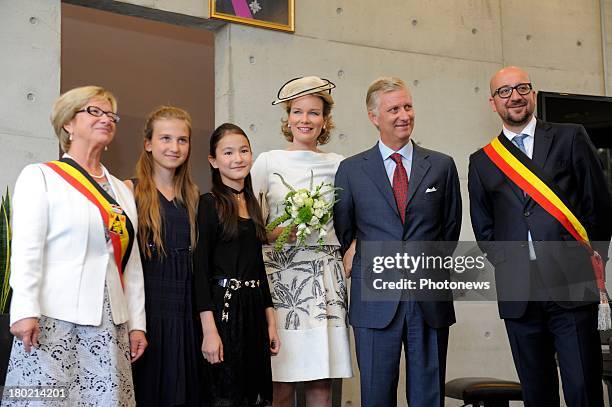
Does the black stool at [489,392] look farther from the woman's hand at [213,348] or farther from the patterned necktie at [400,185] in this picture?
the woman's hand at [213,348]

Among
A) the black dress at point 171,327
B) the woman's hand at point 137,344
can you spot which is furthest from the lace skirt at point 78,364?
the black dress at point 171,327

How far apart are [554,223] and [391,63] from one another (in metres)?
2.82

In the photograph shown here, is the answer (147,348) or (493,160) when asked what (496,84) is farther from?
(147,348)

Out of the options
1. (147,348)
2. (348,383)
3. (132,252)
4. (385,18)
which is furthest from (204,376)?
(385,18)

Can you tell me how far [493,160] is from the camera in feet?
11.5

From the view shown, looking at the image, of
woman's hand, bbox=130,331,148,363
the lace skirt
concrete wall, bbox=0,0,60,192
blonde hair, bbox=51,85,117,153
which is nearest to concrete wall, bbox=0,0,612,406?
concrete wall, bbox=0,0,60,192

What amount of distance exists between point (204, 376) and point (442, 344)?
932 millimetres

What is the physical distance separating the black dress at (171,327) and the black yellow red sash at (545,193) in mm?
1349

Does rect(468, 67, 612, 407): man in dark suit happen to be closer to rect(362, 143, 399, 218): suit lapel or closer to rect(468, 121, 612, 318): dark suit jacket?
rect(468, 121, 612, 318): dark suit jacket

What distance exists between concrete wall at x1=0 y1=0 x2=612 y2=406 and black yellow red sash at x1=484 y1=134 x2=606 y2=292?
222 cm

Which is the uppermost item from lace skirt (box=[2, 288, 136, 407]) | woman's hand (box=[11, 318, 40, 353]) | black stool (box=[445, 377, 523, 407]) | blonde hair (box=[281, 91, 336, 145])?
blonde hair (box=[281, 91, 336, 145])

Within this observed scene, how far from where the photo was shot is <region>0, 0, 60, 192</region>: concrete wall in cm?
458

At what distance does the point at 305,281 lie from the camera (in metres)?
3.52
